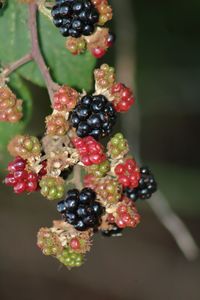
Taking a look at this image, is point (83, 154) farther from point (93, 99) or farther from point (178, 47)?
point (178, 47)

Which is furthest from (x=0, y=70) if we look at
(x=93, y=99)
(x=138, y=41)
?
(x=138, y=41)

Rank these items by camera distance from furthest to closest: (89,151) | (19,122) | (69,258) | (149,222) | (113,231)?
(149,222) → (19,122) → (113,231) → (69,258) → (89,151)

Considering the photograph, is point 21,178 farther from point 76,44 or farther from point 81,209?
point 76,44

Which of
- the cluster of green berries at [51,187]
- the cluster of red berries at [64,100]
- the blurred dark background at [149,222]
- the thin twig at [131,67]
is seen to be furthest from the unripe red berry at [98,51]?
the blurred dark background at [149,222]

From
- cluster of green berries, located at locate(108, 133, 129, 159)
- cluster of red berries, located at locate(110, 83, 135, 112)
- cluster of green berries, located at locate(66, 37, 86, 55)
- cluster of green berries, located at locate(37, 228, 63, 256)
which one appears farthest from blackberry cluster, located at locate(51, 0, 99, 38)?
cluster of green berries, located at locate(37, 228, 63, 256)

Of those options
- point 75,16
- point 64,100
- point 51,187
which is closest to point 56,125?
point 64,100

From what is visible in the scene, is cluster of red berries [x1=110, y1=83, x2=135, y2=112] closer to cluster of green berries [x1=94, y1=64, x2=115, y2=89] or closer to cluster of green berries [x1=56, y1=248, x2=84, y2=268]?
cluster of green berries [x1=94, y1=64, x2=115, y2=89]
